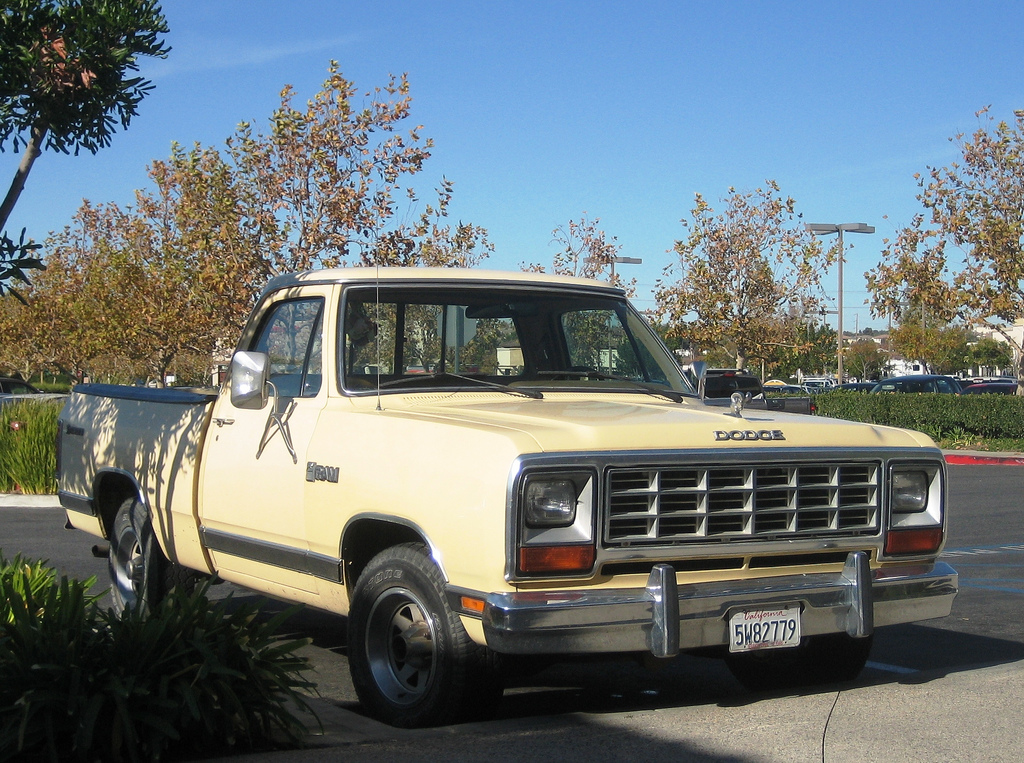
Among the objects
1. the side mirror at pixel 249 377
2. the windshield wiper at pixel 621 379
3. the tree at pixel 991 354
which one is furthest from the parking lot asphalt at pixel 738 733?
the tree at pixel 991 354

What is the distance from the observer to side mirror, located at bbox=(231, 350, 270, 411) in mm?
5828

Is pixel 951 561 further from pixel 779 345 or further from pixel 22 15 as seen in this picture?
pixel 779 345

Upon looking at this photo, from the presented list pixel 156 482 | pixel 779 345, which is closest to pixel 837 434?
pixel 156 482

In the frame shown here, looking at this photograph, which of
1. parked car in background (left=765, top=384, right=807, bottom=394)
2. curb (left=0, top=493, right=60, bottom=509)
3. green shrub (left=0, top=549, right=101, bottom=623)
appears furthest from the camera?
parked car in background (left=765, top=384, right=807, bottom=394)

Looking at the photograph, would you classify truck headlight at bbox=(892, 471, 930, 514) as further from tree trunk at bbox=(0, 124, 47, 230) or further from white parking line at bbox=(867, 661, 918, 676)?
tree trunk at bbox=(0, 124, 47, 230)

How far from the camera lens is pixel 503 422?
16.4 feet

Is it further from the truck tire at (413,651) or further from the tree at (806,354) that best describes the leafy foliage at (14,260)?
the tree at (806,354)

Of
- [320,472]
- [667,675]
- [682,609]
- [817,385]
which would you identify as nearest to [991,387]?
[817,385]

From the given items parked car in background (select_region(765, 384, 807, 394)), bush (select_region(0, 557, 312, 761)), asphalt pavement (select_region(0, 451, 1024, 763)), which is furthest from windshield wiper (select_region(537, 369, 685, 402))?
parked car in background (select_region(765, 384, 807, 394))

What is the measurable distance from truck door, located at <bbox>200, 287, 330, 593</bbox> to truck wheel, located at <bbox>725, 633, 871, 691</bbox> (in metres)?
2.22

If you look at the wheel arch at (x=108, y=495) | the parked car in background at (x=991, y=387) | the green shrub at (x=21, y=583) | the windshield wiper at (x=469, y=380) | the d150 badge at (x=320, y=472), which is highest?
the windshield wiper at (x=469, y=380)

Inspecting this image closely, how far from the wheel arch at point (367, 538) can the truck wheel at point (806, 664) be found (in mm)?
1815

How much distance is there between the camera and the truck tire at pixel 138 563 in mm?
7172

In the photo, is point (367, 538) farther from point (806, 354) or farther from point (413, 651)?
point (806, 354)
